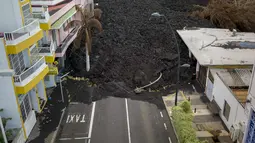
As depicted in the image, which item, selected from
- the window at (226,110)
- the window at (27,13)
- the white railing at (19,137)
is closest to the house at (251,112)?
the window at (226,110)

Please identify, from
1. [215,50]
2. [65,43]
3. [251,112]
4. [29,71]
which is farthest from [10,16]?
[215,50]

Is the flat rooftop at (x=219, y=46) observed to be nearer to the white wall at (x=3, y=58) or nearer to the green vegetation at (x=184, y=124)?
the green vegetation at (x=184, y=124)

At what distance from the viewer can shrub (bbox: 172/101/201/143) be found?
65.9ft

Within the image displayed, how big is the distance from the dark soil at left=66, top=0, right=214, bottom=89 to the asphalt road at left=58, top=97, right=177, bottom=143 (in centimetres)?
432

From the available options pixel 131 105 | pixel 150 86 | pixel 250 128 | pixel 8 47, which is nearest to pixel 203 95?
pixel 150 86

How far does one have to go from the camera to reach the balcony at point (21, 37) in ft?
63.5

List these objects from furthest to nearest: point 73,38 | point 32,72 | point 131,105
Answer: point 73,38 → point 131,105 → point 32,72

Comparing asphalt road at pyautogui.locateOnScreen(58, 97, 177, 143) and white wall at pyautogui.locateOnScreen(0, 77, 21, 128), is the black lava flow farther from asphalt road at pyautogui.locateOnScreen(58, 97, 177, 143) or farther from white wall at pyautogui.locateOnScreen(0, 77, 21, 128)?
white wall at pyautogui.locateOnScreen(0, 77, 21, 128)

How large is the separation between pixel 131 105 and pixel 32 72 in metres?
10.9

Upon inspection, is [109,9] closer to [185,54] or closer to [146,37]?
[146,37]

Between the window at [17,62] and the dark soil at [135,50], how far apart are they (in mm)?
10821

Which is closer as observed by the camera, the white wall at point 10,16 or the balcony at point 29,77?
the balcony at point 29,77

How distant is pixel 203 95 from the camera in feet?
97.8

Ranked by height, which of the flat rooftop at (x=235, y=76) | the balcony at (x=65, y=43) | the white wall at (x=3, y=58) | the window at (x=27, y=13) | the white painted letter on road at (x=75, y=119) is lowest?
the white painted letter on road at (x=75, y=119)
